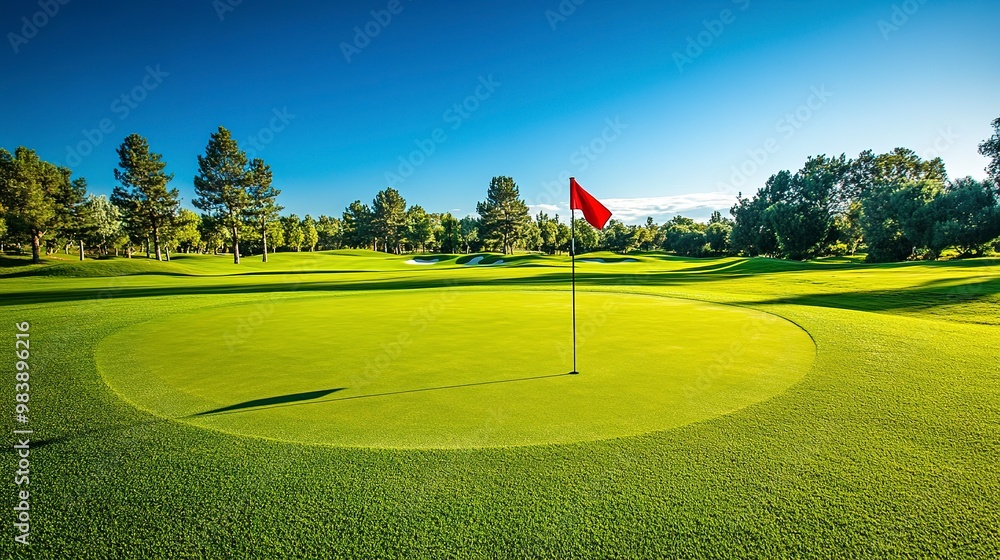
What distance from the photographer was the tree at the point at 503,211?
274ft

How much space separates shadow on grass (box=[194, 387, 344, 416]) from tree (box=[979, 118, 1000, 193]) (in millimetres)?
55407

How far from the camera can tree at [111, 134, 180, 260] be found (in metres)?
43.8

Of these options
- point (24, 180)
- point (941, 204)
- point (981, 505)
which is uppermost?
point (24, 180)

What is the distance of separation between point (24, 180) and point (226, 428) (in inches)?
2466

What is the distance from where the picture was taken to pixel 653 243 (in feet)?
375

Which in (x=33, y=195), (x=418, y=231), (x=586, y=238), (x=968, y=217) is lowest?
(x=968, y=217)

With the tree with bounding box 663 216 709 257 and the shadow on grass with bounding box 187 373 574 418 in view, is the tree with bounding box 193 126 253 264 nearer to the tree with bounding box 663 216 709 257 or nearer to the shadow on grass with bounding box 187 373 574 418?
the shadow on grass with bounding box 187 373 574 418

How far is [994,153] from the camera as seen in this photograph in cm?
3741

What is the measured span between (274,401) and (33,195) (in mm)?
61118

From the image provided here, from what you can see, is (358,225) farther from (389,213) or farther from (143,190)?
(143,190)

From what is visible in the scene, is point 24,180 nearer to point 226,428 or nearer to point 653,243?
point 226,428

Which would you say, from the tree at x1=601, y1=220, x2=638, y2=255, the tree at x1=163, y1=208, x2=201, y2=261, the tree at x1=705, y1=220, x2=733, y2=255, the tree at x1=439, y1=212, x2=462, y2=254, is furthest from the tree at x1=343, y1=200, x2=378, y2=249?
the tree at x1=705, y1=220, x2=733, y2=255

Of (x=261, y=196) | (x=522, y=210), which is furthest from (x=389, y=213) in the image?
(x=261, y=196)

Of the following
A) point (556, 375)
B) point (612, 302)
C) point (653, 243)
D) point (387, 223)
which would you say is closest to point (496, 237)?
point (387, 223)
